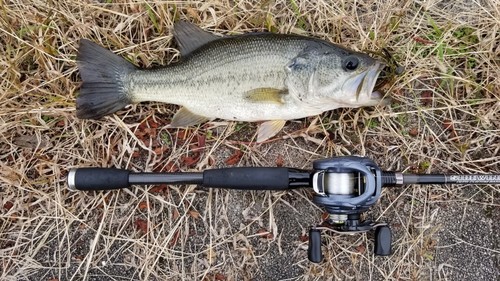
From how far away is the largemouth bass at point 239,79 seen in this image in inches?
120

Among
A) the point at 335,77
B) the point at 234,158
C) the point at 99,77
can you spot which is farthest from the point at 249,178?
the point at 99,77

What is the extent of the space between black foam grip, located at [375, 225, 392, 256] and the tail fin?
1864 millimetres

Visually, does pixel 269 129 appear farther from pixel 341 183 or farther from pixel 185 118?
pixel 341 183

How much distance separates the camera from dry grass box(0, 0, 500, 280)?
3.37 m

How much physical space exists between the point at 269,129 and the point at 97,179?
1156 millimetres

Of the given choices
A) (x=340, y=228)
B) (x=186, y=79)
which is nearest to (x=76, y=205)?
(x=186, y=79)

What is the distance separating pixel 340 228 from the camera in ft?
9.87

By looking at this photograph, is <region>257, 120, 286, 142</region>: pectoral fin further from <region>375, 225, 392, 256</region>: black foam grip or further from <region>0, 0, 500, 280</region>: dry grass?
<region>375, 225, 392, 256</region>: black foam grip

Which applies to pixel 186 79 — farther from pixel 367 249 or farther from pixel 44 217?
pixel 367 249

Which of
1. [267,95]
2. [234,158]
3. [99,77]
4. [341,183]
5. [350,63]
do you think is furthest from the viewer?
[234,158]

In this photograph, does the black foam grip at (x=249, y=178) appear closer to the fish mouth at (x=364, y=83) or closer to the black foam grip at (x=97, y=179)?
the black foam grip at (x=97, y=179)

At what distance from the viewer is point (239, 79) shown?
315 cm

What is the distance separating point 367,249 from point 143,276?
1.55m

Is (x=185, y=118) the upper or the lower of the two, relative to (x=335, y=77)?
lower
